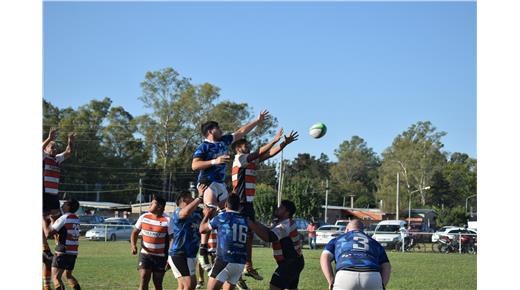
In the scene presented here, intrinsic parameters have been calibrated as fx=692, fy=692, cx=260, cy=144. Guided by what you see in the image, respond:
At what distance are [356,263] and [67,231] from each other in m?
6.52

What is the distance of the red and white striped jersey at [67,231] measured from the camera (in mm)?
13234

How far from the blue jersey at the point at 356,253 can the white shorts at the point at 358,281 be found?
74 mm

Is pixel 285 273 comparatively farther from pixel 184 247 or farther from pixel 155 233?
pixel 155 233

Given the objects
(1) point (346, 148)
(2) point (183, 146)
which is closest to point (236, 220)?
(2) point (183, 146)

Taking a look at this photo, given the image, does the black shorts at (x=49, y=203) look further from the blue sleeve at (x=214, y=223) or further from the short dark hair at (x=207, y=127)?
the blue sleeve at (x=214, y=223)

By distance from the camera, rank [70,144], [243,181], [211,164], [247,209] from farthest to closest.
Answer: [70,144], [243,181], [247,209], [211,164]

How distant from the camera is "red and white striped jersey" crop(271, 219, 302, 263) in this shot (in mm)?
11898

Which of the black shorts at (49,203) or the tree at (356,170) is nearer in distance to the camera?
the black shorts at (49,203)

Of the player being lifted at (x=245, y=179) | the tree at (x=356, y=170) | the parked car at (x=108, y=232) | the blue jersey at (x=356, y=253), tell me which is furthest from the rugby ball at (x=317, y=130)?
the tree at (x=356, y=170)

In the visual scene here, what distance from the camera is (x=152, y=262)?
39.7 ft

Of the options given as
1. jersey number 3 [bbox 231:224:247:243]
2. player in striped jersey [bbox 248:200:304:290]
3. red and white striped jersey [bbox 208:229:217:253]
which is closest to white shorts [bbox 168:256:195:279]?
red and white striped jersey [bbox 208:229:217:253]

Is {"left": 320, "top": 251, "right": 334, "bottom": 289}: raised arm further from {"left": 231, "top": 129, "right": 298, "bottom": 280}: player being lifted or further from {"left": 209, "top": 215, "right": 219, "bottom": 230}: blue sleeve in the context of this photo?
{"left": 231, "top": 129, "right": 298, "bottom": 280}: player being lifted

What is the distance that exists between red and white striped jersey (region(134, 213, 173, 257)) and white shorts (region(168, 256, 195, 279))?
28 cm

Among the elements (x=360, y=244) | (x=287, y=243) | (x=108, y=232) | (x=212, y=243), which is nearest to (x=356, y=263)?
(x=360, y=244)
